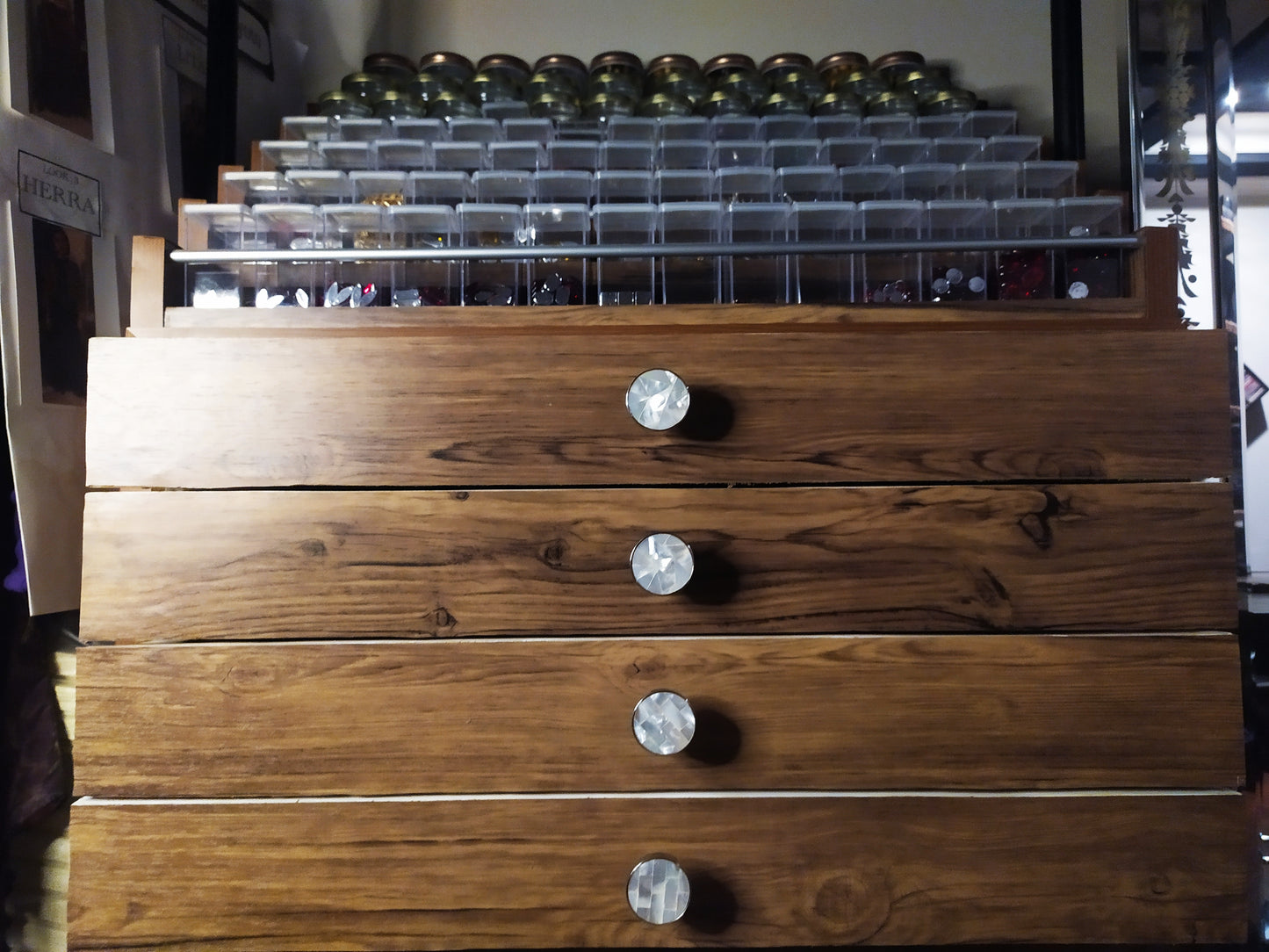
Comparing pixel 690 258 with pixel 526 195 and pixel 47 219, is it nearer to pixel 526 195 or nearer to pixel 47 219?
pixel 526 195

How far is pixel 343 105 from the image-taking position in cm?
89

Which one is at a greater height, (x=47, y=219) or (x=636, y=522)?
(x=47, y=219)

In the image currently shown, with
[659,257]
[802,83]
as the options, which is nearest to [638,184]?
[659,257]

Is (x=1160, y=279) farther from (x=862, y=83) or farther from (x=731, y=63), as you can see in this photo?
(x=731, y=63)

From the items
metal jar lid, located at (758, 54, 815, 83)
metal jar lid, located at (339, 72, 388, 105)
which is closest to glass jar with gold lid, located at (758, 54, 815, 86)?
metal jar lid, located at (758, 54, 815, 83)

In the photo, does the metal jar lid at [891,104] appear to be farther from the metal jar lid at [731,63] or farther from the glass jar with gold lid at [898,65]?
the metal jar lid at [731,63]

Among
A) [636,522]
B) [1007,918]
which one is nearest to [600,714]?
[636,522]

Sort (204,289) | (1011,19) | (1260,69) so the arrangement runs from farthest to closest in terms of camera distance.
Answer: (1011,19) < (1260,69) < (204,289)

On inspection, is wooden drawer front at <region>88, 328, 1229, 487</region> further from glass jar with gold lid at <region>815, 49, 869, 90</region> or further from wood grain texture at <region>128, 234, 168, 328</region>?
glass jar with gold lid at <region>815, 49, 869, 90</region>

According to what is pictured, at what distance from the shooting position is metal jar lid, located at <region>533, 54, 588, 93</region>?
90cm

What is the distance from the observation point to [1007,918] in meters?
0.58

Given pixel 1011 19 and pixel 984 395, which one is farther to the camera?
pixel 1011 19

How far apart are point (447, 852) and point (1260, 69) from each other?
1213 millimetres

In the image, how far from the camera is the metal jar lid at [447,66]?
905 mm
